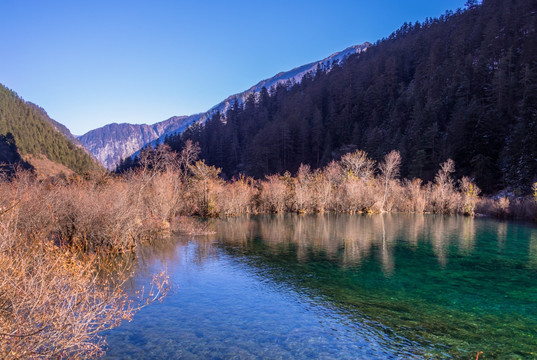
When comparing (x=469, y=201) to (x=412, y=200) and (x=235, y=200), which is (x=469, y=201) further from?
(x=235, y=200)

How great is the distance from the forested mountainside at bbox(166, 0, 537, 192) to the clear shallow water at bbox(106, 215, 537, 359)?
44.3 metres

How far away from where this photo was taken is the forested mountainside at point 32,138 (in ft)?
361

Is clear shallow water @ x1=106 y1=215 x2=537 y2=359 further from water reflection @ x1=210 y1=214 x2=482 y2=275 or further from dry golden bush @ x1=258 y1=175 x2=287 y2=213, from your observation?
dry golden bush @ x1=258 y1=175 x2=287 y2=213

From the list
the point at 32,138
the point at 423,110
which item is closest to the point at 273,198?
the point at 423,110

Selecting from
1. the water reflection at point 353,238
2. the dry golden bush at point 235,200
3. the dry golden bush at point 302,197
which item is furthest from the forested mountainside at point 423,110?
the dry golden bush at point 235,200

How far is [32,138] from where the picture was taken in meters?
118

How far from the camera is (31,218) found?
1580 centimetres

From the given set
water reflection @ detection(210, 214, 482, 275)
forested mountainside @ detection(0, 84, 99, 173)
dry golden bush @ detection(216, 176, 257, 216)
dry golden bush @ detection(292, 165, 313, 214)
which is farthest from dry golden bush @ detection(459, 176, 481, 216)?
forested mountainside @ detection(0, 84, 99, 173)

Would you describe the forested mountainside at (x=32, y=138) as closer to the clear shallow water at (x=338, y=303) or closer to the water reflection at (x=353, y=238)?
Answer: the water reflection at (x=353, y=238)

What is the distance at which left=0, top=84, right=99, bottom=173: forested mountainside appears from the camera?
361 ft

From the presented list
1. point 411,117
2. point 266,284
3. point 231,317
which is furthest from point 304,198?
point 411,117

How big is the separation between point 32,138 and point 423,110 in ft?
414

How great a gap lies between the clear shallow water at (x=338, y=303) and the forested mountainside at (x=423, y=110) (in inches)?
1744

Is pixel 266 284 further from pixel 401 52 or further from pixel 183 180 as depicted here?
pixel 401 52
